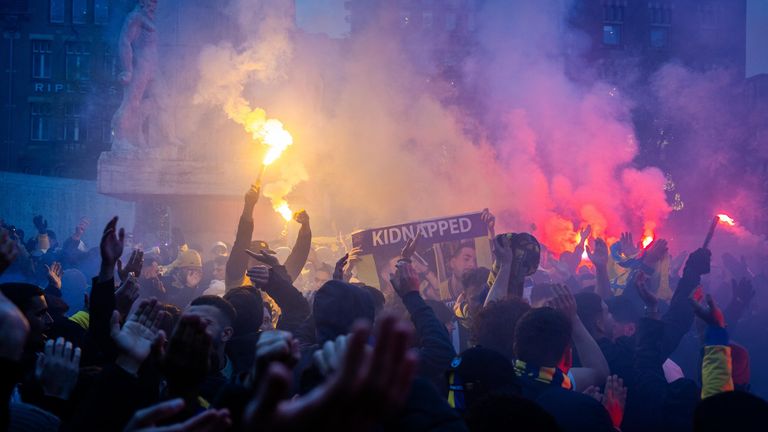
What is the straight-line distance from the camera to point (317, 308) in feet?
11.1

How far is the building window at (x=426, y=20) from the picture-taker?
25681 mm

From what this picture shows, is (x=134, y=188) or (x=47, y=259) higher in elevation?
(x=134, y=188)

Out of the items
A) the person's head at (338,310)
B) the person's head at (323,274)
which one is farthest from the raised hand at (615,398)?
the person's head at (323,274)

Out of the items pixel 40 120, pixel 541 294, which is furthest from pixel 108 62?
pixel 541 294

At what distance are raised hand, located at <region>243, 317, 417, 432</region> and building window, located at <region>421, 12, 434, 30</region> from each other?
82.9 feet

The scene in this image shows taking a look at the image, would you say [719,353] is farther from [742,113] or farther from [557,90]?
[742,113]

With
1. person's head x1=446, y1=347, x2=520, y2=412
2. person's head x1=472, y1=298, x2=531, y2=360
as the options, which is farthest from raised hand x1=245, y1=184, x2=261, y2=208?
person's head x1=446, y1=347, x2=520, y2=412

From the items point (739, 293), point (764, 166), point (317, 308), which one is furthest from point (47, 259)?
point (764, 166)

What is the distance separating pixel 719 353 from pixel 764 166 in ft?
84.9

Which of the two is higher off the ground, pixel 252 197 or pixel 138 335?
pixel 252 197

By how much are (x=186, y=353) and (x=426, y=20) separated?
25.4 metres

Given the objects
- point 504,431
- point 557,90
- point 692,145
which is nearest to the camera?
point 504,431

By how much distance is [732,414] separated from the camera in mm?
2381

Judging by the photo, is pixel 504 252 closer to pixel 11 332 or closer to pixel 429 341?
pixel 429 341
